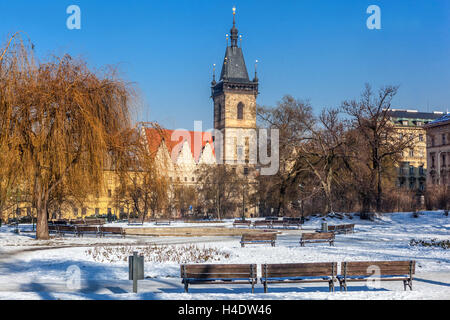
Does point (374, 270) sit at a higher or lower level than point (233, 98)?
lower

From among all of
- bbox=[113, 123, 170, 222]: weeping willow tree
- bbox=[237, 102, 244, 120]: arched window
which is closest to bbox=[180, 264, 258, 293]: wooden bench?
bbox=[113, 123, 170, 222]: weeping willow tree

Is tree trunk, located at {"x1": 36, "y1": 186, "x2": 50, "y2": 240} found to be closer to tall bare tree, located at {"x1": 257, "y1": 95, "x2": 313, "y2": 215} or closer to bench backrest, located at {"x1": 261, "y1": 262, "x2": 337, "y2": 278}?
bench backrest, located at {"x1": 261, "y1": 262, "x2": 337, "y2": 278}

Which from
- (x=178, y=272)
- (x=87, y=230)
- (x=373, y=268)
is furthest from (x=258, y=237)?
(x=373, y=268)

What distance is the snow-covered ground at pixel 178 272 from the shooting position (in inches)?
491

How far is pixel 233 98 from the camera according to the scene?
111188mm

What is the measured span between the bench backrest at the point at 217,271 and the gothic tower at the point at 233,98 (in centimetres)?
9281

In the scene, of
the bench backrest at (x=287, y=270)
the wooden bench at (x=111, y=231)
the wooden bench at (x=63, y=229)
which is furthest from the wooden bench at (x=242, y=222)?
the bench backrest at (x=287, y=270)

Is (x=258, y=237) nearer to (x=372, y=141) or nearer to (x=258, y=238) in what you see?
(x=258, y=238)

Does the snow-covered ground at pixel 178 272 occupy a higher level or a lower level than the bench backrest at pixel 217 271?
lower

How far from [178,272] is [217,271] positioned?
3.62 metres

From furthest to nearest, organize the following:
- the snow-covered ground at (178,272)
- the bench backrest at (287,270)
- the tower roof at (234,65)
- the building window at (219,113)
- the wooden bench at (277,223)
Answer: the building window at (219,113), the tower roof at (234,65), the wooden bench at (277,223), the bench backrest at (287,270), the snow-covered ground at (178,272)

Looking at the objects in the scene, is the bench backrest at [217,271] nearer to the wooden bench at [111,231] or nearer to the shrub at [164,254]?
Result: the shrub at [164,254]
